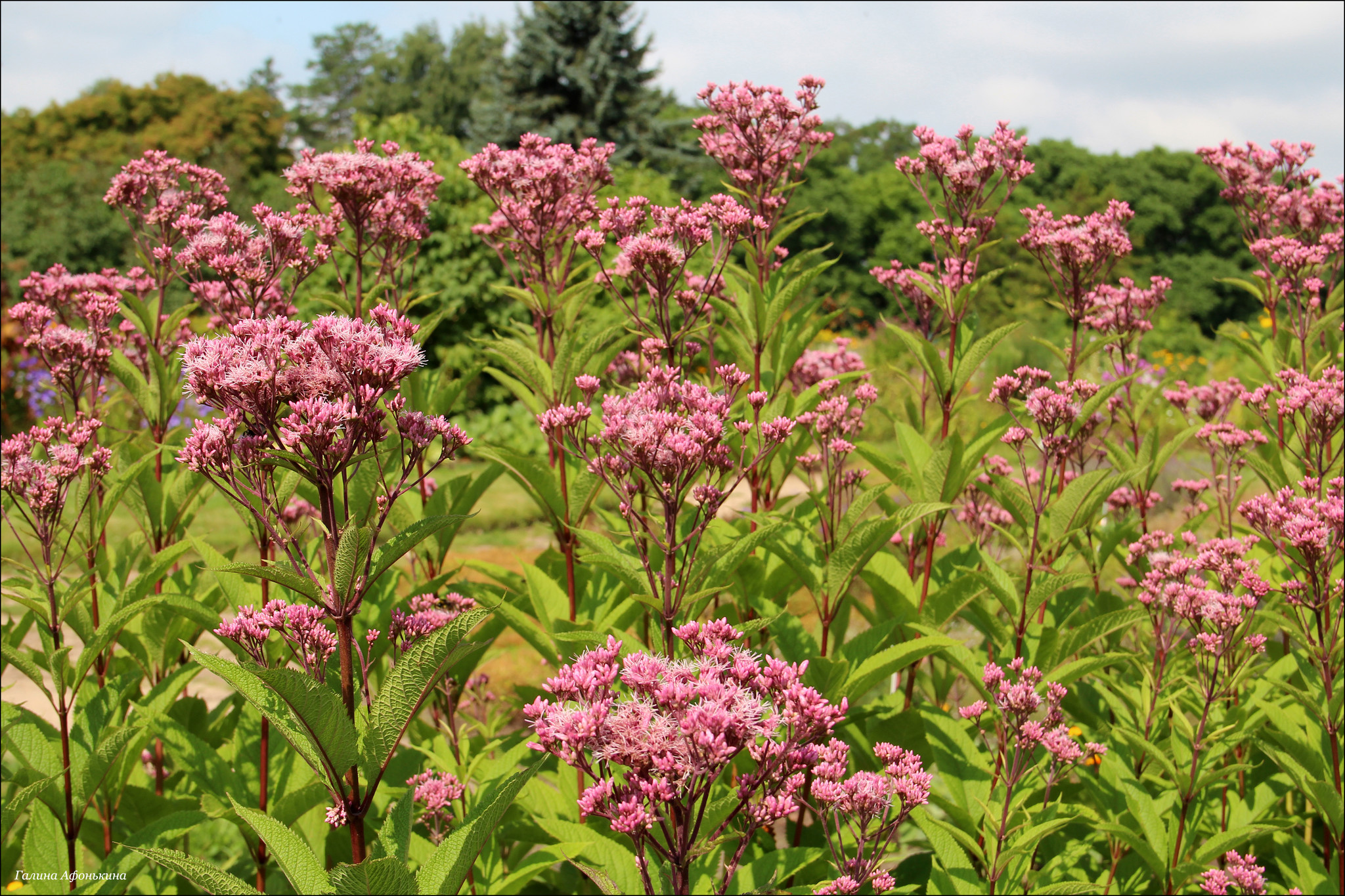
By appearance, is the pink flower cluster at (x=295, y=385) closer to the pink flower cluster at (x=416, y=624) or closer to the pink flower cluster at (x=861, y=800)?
the pink flower cluster at (x=416, y=624)

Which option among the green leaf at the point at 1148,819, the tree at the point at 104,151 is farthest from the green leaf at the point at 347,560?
the tree at the point at 104,151

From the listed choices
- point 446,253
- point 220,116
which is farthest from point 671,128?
point 220,116

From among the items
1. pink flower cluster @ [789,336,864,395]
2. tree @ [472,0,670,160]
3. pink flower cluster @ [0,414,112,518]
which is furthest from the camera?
tree @ [472,0,670,160]

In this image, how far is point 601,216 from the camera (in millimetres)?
3627

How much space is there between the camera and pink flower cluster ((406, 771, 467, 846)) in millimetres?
2758

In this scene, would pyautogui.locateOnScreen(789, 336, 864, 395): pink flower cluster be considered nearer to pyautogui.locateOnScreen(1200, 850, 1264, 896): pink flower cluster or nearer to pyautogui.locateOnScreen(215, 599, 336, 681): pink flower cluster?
pyautogui.locateOnScreen(1200, 850, 1264, 896): pink flower cluster

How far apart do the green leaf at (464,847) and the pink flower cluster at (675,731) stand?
0.20 m

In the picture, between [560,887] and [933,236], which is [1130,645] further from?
[560,887]

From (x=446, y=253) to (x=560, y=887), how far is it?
43.0ft

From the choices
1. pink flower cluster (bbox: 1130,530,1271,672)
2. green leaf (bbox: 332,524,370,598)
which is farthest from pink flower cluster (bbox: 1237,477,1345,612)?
green leaf (bbox: 332,524,370,598)

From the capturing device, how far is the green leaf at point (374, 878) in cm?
188

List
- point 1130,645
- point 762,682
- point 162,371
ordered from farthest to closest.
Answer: point 1130,645
point 162,371
point 762,682

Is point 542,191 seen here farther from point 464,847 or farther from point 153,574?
point 464,847

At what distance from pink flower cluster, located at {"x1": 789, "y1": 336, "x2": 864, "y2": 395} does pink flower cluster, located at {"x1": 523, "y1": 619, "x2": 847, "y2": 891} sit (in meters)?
2.80
